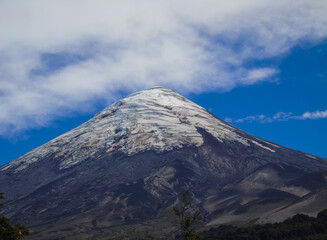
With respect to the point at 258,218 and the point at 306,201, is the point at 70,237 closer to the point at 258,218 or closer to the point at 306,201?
the point at 258,218

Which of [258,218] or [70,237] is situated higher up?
[70,237]

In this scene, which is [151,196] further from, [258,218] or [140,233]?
[258,218]

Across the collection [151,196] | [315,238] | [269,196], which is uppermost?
[151,196]

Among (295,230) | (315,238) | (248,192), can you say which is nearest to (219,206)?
(248,192)

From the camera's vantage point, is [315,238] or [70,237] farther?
[70,237]

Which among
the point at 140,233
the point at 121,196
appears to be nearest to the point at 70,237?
the point at 140,233

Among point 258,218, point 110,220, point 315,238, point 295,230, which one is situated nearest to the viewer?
point 315,238

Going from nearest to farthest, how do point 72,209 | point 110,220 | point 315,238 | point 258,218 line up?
point 315,238 → point 258,218 → point 110,220 → point 72,209

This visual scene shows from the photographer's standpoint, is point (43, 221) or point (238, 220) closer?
point (238, 220)

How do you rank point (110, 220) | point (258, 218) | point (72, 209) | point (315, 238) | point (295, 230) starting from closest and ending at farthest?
1. point (315, 238)
2. point (295, 230)
3. point (258, 218)
4. point (110, 220)
5. point (72, 209)
